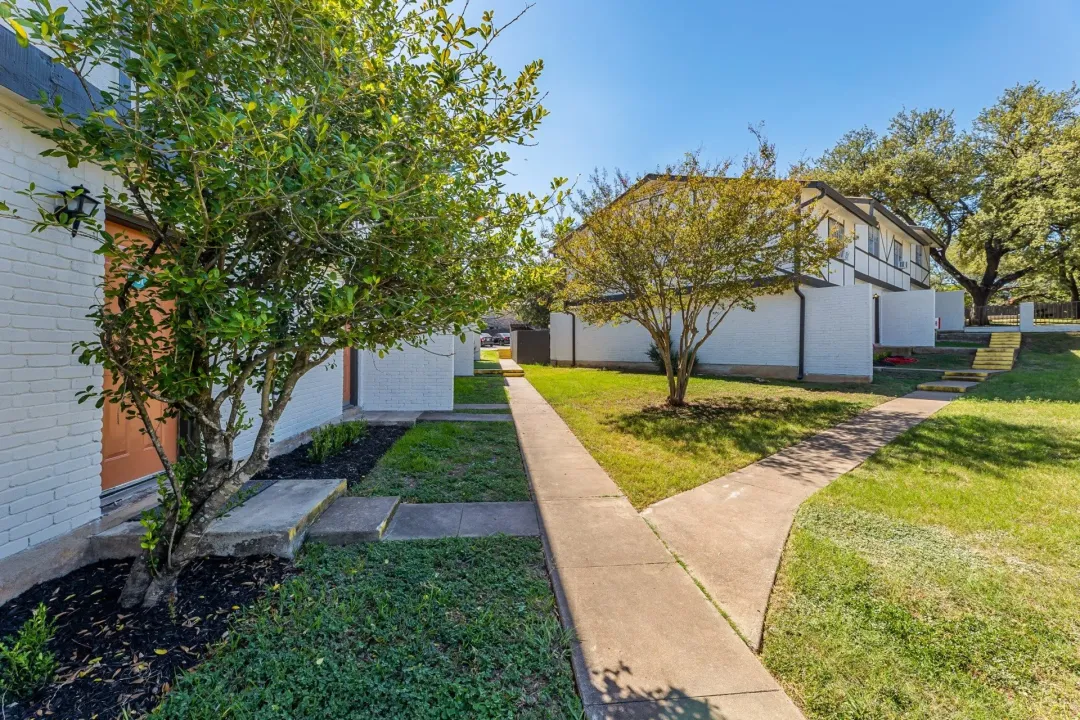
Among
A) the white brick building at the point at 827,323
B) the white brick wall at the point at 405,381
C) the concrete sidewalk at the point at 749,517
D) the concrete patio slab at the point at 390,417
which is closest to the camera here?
the concrete sidewalk at the point at 749,517

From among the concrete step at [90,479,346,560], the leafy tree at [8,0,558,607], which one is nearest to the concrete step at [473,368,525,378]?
the concrete step at [90,479,346,560]

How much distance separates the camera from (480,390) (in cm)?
1200

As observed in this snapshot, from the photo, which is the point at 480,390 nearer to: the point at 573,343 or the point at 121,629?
the point at 573,343

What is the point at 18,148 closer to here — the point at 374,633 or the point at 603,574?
the point at 374,633

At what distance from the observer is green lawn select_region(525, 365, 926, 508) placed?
5.30 meters

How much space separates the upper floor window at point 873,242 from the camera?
55.5 feet

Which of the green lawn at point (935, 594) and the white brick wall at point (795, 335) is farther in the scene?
the white brick wall at point (795, 335)

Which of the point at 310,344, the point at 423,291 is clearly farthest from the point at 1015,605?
the point at 310,344

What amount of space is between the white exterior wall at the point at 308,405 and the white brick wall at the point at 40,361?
63.3 inches

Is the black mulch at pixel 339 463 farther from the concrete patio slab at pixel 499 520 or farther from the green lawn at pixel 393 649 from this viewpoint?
the green lawn at pixel 393 649

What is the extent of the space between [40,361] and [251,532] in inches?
→ 64.3

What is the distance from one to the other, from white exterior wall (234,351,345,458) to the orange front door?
665 mm

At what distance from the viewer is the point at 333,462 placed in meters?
5.11

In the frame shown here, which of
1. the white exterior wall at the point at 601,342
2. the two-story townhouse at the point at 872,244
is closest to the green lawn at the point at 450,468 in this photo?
the two-story townhouse at the point at 872,244
